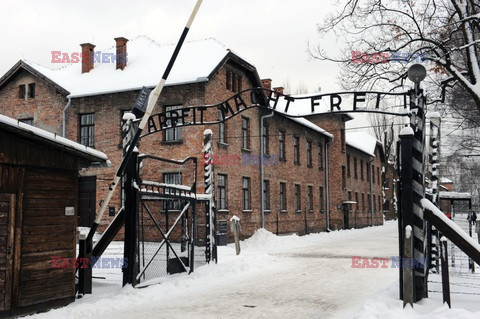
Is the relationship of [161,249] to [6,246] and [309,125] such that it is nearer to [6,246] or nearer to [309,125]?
[6,246]

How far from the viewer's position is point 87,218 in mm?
25031

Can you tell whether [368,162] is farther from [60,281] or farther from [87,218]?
[60,281]

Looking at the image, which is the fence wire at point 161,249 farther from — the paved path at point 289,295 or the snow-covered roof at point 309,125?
the snow-covered roof at point 309,125

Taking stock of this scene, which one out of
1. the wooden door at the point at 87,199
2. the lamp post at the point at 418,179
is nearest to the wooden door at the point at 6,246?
the lamp post at the point at 418,179

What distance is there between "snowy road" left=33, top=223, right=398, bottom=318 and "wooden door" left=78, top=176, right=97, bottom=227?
11.9 meters

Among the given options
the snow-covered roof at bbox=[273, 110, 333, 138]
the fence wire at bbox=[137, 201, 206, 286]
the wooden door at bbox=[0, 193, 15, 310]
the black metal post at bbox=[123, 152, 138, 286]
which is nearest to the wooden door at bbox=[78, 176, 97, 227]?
the fence wire at bbox=[137, 201, 206, 286]

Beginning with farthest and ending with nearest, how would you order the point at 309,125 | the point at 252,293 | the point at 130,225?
1. the point at 309,125
2. the point at 252,293
3. the point at 130,225

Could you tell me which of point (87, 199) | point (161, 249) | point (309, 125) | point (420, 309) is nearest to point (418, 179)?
point (420, 309)

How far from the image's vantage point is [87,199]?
2508 centimetres

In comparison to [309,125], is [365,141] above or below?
above

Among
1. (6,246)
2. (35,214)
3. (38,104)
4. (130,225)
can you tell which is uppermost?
(38,104)

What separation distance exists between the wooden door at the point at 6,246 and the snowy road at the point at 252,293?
2.06 feet

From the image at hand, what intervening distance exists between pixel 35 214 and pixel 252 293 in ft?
15.1

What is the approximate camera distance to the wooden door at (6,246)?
7.60 metres
